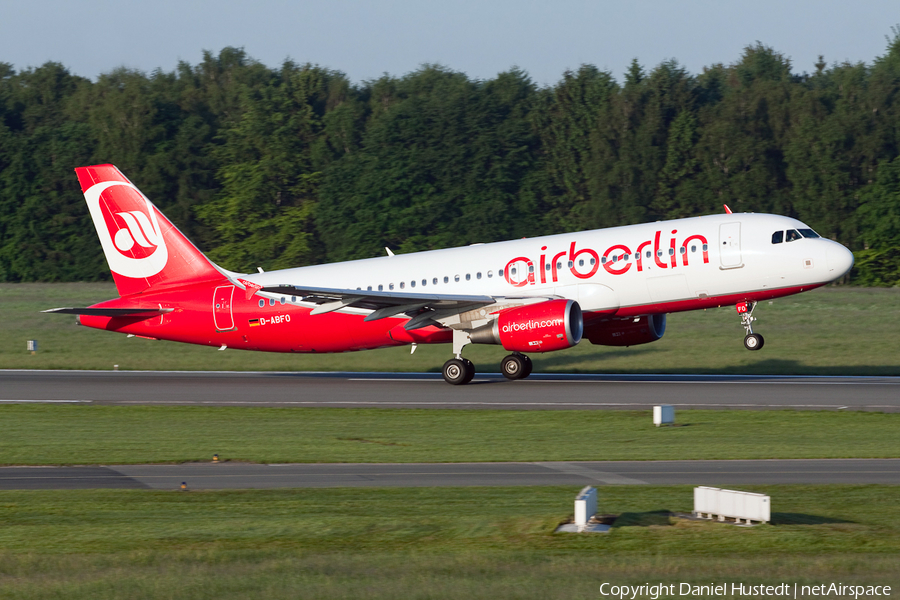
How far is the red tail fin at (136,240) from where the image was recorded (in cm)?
3681

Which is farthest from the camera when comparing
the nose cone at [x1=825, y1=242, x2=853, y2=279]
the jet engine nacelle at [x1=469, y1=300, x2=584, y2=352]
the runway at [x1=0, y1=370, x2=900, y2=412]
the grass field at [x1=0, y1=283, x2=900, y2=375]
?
the grass field at [x1=0, y1=283, x2=900, y2=375]

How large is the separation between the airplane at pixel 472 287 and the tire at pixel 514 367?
0.05 metres

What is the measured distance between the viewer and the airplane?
105 ft

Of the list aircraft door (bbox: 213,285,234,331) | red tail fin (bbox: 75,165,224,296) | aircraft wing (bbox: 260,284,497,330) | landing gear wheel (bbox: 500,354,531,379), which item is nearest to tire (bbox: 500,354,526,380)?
landing gear wheel (bbox: 500,354,531,379)

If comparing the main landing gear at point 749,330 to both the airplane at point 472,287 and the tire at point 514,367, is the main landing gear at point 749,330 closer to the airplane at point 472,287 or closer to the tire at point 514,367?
the airplane at point 472,287

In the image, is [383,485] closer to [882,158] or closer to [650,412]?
[650,412]

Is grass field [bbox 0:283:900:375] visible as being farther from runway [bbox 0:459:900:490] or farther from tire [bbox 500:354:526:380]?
runway [bbox 0:459:900:490]

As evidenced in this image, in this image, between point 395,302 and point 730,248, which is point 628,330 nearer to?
point 730,248

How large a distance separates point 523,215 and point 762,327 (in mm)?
39662

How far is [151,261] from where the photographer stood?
36938 mm

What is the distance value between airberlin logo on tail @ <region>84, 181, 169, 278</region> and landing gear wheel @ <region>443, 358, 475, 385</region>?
1095cm

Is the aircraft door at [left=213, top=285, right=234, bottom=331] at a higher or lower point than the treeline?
lower

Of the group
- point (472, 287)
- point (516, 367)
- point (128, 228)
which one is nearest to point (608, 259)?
point (472, 287)

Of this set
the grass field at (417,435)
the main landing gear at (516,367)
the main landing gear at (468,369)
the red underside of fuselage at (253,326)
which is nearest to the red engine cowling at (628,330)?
the red underside of fuselage at (253,326)
